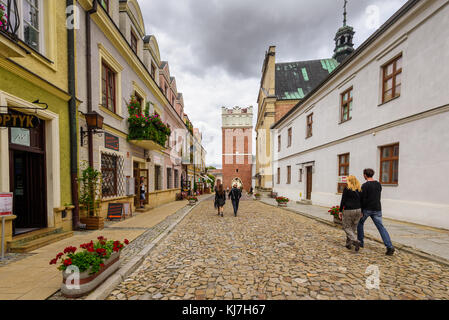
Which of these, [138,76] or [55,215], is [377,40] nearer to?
[138,76]

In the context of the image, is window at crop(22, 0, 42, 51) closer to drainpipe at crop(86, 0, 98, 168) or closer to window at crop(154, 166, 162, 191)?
drainpipe at crop(86, 0, 98, 168)

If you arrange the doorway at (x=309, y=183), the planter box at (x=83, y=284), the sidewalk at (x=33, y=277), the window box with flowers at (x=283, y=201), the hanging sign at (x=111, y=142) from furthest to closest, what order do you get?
1. the doorway at (x=309, y=183)
2. the window box with flowers at (x=283, y=201)
3. the hanging sign at (x=111, y=142)
4. the sidewalk at (x=33, y=277)
5. the planter box at (x=83, y=284)

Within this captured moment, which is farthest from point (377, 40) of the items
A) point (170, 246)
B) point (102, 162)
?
point (102, 162)

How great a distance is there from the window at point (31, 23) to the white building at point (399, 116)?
11.9m

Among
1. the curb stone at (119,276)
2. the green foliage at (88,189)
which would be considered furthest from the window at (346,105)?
the green foliage at (88,189)

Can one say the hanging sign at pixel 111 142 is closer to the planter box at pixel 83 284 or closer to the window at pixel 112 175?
the window at pixel 112 175

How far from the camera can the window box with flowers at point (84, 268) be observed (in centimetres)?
244

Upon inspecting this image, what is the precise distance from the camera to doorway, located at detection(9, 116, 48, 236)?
4.99 meters

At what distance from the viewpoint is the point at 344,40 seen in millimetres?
28094

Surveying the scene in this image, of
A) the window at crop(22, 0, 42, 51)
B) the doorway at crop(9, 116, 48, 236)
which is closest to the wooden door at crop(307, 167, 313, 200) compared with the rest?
the doorway at crop(9, 116, 48, 236)

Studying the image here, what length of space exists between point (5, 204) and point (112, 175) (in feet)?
14.7

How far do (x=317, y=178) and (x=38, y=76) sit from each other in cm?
1413

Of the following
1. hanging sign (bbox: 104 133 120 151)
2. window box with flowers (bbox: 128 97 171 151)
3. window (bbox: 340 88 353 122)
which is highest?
window (bbox: 340 88 353 122)

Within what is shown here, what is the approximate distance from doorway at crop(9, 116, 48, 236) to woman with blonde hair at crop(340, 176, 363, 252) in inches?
309
